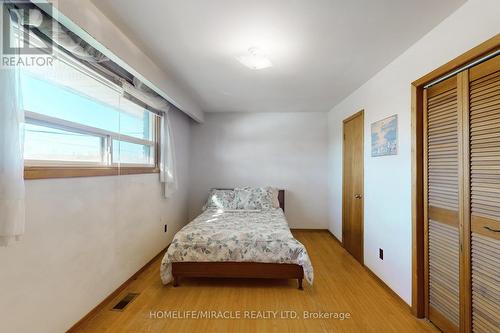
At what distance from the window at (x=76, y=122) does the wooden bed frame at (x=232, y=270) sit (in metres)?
1.22

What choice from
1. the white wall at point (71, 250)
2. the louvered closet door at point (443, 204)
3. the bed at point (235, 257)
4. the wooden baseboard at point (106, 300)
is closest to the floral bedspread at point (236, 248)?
the bed at point (235, 257)

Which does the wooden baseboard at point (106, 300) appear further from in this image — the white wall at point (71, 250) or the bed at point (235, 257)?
the bed at point (235, 257)

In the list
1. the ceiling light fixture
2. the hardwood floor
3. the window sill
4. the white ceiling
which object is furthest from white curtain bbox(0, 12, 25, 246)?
the ceiling light fixture

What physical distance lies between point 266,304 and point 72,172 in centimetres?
197

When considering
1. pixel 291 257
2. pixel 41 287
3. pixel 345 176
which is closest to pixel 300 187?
pixel 345 176

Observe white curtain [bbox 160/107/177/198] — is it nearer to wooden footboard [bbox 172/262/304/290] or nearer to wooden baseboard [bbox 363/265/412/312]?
wooden footboard [bbox 172/262/304/290]

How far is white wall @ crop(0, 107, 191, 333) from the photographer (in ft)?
4.65

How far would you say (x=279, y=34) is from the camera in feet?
6.31

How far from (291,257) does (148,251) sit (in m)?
1.80

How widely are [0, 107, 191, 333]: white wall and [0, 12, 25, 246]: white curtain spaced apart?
0.71 ft

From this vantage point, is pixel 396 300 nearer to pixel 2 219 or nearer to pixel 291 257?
pixel 291 257

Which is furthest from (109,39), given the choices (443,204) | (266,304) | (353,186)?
(353,186)

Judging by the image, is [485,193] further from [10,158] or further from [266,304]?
[10,158]

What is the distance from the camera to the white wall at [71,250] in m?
1.42
